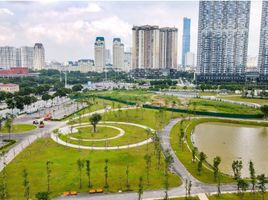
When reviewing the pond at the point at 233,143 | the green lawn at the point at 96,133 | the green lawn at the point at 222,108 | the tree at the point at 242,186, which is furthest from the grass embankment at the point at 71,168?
the green lawn at the point at 222,108

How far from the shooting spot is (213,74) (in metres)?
168

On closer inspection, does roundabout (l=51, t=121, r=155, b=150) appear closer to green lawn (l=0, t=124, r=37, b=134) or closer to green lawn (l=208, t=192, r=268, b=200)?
green lawn (l=0, t=124, r=37, b=134)

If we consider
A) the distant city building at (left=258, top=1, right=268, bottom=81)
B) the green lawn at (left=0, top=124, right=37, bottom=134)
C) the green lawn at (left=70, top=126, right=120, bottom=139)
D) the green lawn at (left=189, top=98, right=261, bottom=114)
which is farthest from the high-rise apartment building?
the green lawn at (left=0, top=124, right=37, bottom=134)

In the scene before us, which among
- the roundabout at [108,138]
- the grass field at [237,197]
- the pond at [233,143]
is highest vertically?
the roundabout at [108,138]

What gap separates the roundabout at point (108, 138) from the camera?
53.0 meters

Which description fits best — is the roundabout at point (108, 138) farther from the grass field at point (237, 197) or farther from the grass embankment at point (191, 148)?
the grass field at point (237, 197)

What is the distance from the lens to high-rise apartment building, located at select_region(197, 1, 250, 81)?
522 feet

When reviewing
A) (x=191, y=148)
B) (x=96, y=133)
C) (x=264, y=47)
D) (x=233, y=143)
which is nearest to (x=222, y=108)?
(x=233, y=143)

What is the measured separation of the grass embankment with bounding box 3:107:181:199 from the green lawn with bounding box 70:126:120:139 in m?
6.88

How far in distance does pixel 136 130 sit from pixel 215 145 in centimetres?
1831

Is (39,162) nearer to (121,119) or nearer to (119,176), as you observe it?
(119,176)

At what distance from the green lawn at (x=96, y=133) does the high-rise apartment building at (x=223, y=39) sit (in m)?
117

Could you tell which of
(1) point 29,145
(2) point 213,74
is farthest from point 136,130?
(2) point 213,74

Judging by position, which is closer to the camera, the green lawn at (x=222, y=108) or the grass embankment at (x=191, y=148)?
the grass embankment at (x=191, y=148)
